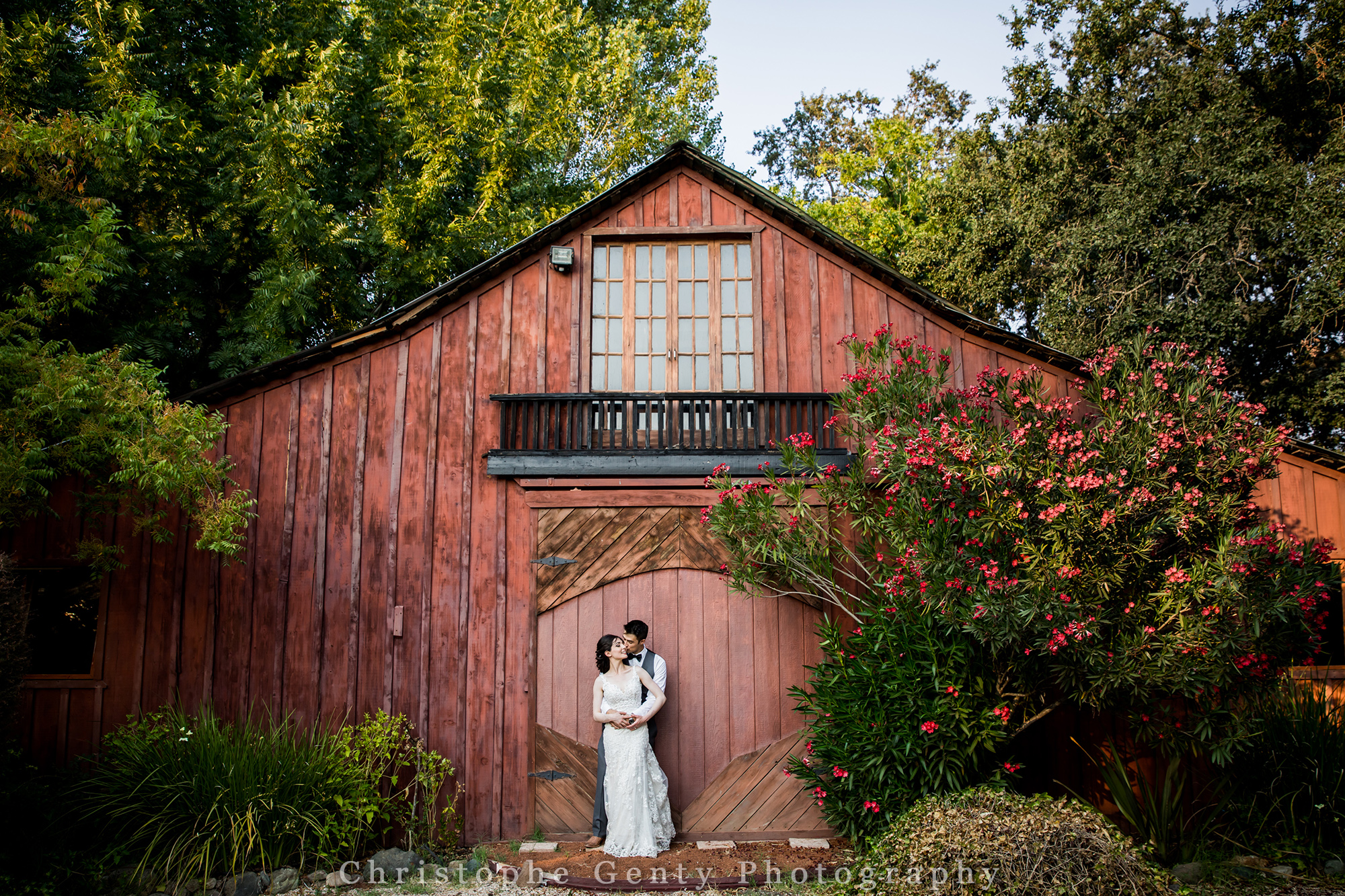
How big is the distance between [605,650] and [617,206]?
4409 millimetres

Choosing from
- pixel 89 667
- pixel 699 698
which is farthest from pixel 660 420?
pixel 89 667

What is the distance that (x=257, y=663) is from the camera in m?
7.82

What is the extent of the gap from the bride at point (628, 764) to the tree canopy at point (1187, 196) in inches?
433

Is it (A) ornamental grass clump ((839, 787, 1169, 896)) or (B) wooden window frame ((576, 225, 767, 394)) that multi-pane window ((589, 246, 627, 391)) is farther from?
(A) ornamental grass clump ((839, 787, 1169, 896))

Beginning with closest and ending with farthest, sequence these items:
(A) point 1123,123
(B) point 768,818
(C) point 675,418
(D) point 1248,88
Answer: (B) point 768,818, (C) point 675,418, (D) point 1248,88, (A) point 1123,123

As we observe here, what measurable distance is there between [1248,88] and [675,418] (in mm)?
12304

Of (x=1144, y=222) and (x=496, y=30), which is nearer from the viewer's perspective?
(x=1144, y=222)

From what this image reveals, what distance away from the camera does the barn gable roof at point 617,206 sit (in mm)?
8133

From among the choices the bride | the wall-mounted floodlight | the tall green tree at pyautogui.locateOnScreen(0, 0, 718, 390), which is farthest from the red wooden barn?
the tall green tree at pyautogui.locateOnScreen(0, 0, 718, 390)

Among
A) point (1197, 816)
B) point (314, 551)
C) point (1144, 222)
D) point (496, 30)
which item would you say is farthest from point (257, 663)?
point (1144, 222)

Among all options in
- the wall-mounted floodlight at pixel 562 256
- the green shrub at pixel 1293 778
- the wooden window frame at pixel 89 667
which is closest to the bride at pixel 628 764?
the wall-mounted floodlight at pixel 562 256

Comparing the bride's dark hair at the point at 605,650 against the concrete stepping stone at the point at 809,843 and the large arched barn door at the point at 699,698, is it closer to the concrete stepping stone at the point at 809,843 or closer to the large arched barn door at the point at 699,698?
the large arched barn door at the point at 699,698

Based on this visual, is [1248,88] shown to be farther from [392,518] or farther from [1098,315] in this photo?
[392,518]

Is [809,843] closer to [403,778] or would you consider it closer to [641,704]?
[641,704]
